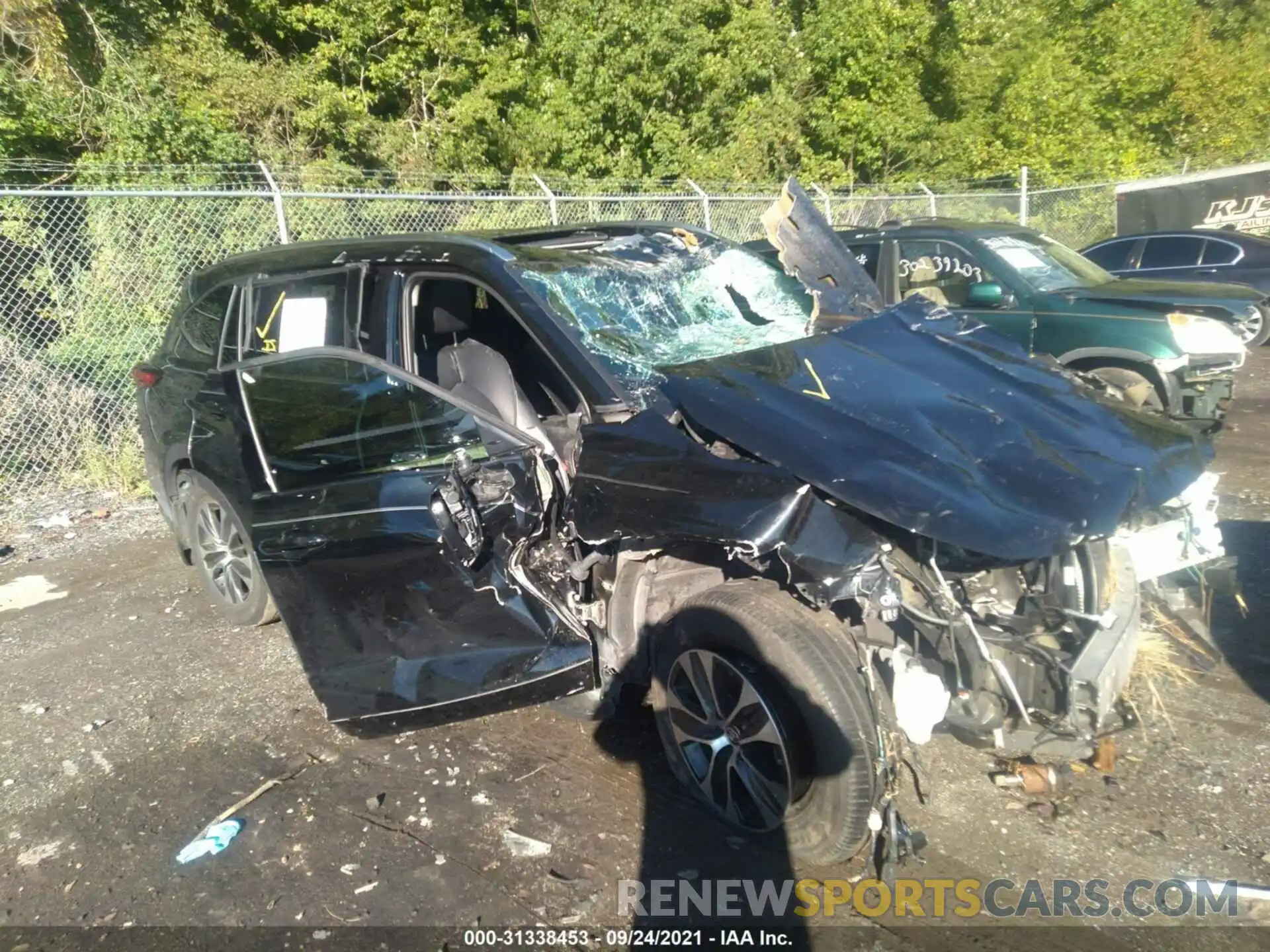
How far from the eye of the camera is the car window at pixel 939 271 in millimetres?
7828

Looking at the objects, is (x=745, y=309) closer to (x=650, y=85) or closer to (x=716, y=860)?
(x=716, y=860)

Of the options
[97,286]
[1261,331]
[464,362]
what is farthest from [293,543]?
[1261,331]

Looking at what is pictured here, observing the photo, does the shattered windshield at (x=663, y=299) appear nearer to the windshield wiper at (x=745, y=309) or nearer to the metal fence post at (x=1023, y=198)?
the windshield wiper at (x=745, y=309)

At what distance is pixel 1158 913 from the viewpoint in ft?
8.96

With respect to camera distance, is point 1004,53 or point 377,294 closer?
point 377,294

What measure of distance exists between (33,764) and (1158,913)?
413 centimetres

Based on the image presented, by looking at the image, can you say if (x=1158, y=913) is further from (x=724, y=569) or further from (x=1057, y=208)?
(x=1057, y=208)

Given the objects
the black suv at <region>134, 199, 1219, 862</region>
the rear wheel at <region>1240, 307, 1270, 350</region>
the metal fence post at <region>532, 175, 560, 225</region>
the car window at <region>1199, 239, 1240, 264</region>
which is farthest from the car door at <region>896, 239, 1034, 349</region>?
the car window at <region>1199, 239, 1240, 264</region>

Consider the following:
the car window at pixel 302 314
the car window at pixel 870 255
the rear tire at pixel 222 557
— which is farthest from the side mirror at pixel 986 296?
the rear tire at pixel 222 557

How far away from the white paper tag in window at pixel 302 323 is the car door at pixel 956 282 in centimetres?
503

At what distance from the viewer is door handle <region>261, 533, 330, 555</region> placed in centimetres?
349

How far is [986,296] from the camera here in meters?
7.26

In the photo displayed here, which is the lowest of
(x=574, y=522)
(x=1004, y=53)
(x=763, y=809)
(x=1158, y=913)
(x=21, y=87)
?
(x=1158, y=913)

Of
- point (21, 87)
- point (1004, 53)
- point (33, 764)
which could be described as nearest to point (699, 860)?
point (33, 764)
